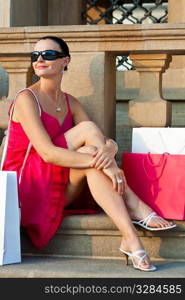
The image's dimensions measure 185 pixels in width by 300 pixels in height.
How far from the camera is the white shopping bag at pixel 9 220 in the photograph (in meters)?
4.24

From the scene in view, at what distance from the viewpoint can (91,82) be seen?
4.96 m

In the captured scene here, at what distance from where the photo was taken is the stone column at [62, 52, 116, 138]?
16.2ft

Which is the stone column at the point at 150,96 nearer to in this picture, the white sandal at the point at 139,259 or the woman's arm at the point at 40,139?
the woman's arm at the point at 40,139

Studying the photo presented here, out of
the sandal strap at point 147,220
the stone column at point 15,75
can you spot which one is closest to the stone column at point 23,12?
the stone column at point 15,75

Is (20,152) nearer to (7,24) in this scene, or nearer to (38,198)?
(38,198)

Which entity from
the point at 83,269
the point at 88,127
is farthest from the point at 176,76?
the point at 83,269

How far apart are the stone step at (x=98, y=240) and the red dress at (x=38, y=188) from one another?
0.09 metres

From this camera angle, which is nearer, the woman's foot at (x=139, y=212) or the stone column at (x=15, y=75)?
the woman's foot at (x=139, y=212)

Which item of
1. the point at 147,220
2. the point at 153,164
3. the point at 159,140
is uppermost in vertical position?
the point at 159,140

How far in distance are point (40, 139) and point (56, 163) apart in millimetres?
156

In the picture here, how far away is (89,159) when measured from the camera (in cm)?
434

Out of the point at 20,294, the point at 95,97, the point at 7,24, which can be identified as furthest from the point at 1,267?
the point at 7,24

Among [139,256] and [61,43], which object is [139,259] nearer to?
[139,256]

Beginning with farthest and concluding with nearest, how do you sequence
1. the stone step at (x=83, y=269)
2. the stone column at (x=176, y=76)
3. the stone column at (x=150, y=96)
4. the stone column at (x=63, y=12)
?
the stone column at (x=63, y=12) < the stone column at (x=176, y=76) < the stone column at (x=150, y=96) < the stone step at (x=83, y=269)
